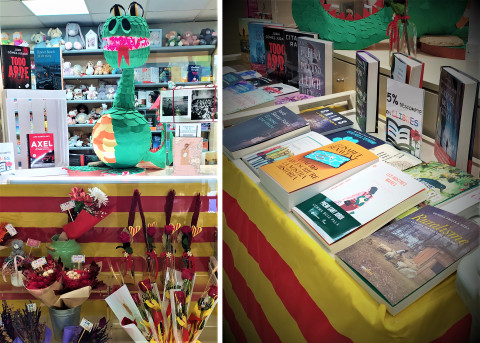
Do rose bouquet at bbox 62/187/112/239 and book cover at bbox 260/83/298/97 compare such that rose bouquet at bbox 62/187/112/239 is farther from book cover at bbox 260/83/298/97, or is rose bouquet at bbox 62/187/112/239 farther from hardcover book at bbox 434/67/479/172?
hardcover book at bbox 434/67/479/172

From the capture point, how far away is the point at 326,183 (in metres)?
1.64

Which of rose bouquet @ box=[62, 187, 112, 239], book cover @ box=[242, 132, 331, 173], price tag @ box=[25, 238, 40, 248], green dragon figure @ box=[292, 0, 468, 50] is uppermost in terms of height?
green dragon figure @ box=[292, 0, 468, 50]

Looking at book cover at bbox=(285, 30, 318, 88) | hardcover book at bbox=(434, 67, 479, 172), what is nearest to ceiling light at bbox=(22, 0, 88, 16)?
book cover at bbox=(285, 30, 318, 88)

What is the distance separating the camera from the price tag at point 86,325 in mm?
2055

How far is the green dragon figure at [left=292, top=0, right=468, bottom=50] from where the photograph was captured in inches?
61.7

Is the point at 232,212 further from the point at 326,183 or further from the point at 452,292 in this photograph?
the point at 452,292

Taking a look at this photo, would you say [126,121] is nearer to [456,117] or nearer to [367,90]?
[367,90]

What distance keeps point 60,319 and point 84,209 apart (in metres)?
0.48

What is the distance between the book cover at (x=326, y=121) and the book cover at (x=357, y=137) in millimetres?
24

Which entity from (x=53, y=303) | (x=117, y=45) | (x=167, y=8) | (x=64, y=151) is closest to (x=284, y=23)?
(x=167, y=8)

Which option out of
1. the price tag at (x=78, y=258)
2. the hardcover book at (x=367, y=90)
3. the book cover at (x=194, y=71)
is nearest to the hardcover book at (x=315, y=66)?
the hardcover book at (x=367, y=90)

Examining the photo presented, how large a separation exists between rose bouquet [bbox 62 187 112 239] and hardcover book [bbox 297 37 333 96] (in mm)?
1002

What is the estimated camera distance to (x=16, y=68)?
1935 millimetres

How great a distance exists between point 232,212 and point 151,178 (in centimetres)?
39
